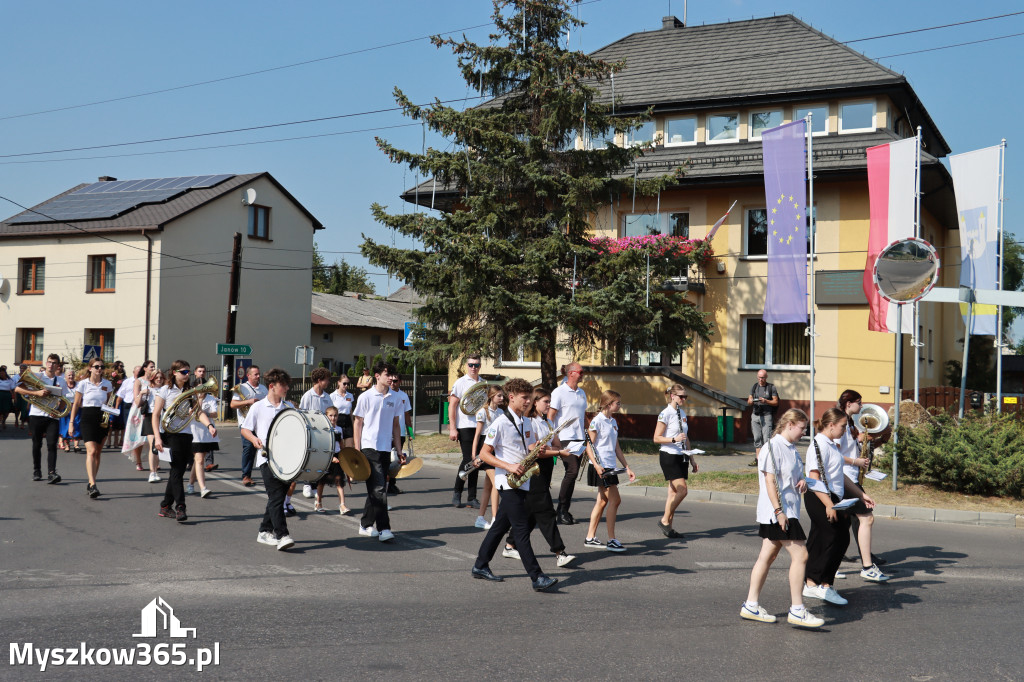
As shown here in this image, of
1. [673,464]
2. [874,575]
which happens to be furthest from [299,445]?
[874,575]

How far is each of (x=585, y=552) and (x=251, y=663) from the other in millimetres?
4386

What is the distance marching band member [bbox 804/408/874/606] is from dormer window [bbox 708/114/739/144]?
19724mm

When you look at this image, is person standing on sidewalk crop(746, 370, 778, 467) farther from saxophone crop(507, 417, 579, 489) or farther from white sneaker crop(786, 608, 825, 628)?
white sneaker crop(786, 608, 825, 628)

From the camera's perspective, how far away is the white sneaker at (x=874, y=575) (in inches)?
307

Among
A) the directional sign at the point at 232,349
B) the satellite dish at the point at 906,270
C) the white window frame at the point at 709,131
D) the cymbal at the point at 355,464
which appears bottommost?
the cymbal at the point at 355,464

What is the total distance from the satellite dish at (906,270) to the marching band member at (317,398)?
826 cm

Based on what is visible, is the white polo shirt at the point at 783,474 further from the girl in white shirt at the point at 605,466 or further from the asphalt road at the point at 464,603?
the girl in white shirt at the point at 605,466

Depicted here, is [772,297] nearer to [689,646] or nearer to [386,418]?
[386,418]

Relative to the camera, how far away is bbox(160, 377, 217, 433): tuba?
9883 millimetres

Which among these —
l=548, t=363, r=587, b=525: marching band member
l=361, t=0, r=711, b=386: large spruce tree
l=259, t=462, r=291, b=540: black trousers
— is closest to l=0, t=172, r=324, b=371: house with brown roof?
l=361, t=0, r=711, b=386: large spruce tree

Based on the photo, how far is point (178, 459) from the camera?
9969 millimetres

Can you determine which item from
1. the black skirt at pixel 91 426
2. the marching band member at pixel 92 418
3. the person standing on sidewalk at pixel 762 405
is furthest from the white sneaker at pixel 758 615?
the person standing on sidewalk at pixel 762 405

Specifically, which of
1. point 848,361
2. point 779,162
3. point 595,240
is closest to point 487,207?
point 595,240

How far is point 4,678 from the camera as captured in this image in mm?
4871
